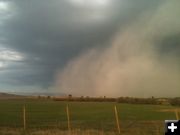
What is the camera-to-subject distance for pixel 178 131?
10.7 metres

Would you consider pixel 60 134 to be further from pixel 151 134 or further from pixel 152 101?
pixel 152 101

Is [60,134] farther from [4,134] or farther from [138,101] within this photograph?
[138,101]

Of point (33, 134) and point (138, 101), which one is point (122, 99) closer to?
point (138, 101)

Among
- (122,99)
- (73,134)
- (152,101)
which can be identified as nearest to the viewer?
(73,134)

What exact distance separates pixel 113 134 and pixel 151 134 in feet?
9.52

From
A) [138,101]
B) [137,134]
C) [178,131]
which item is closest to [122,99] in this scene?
[138,101]

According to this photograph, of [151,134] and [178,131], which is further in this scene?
[151,134]

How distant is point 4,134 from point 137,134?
33.3 feet

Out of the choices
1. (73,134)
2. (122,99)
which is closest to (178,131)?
(73,134)

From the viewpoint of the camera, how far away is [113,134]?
27172 mm

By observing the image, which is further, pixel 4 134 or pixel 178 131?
pixel 4 134

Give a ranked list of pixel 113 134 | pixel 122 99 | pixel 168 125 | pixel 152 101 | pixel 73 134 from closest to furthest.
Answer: pixel 168 125 < pixel 73 134 < pixel 113 134 < pixel 152 101 < pixel 122 99

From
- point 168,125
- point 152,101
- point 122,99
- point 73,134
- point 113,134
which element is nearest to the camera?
point 168,125

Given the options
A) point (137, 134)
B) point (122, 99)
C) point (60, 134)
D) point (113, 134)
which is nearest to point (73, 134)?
point (60, 134)
